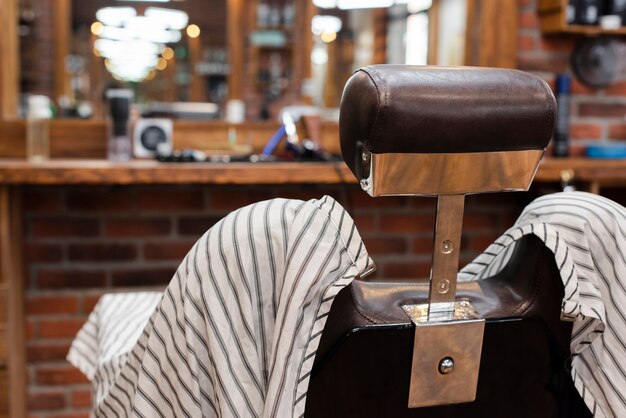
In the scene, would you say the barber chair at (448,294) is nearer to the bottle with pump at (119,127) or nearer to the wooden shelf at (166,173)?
the wooden shelf at (166,173)

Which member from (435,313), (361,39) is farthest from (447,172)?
(361,39)

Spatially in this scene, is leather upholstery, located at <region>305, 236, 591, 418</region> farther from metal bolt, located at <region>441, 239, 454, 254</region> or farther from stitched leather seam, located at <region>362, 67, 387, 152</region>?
stitched leather seam, located at <region>362, 67, 387, 152</region>

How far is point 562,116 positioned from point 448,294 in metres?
1.83

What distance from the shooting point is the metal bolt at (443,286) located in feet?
2.46

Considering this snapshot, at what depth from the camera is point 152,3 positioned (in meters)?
4.03

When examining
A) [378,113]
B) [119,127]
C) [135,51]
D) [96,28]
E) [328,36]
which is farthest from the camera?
[328,36]

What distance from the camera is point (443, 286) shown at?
750mm

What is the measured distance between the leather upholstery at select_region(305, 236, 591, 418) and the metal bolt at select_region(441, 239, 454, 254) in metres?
0.07

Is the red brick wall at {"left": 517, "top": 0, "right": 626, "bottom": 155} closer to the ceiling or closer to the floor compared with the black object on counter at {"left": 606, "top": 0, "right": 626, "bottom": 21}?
closer to the floor

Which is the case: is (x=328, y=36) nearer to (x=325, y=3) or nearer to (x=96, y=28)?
(x=325, y=3)

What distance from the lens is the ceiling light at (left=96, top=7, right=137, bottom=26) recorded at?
380 centimetres

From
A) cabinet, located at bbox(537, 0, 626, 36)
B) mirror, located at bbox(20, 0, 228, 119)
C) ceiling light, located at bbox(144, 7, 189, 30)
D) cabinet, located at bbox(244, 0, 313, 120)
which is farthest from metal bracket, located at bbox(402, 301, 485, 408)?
Result: ceiling light, located at bbox(144, 7, 189, 30)

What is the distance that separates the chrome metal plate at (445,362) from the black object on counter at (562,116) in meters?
1.76

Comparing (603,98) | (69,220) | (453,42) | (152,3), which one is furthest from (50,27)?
(603,98)
